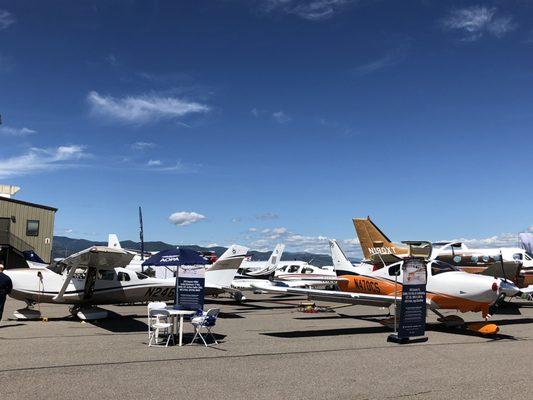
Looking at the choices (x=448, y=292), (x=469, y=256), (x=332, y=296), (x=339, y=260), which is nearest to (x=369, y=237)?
(x=469, y=256)

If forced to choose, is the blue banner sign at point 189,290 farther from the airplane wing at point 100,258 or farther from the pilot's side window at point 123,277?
the pilot's side window at point 123,277

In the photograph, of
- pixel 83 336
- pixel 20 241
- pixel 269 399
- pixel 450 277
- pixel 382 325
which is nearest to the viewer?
pixel 269 399

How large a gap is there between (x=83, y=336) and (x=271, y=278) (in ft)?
65.6

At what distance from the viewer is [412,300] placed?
10508 mm

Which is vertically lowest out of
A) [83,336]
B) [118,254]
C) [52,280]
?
[83,336]

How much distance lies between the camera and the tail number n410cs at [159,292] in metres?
16.2

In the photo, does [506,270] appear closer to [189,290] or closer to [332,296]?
[332,296]

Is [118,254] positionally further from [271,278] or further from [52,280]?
[271,278]

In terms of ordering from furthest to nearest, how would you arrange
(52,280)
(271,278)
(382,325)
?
(271,278), (52,280), (382,325)

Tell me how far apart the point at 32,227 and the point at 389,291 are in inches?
1301

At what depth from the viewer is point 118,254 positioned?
12.8 metres

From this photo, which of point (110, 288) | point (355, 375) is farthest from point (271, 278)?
point (355, 375)

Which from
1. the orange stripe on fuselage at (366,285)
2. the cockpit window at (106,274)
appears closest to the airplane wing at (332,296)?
the orange stripe on fuselage at (366,285)

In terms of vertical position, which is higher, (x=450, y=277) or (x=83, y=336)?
(x=450, y=277)
